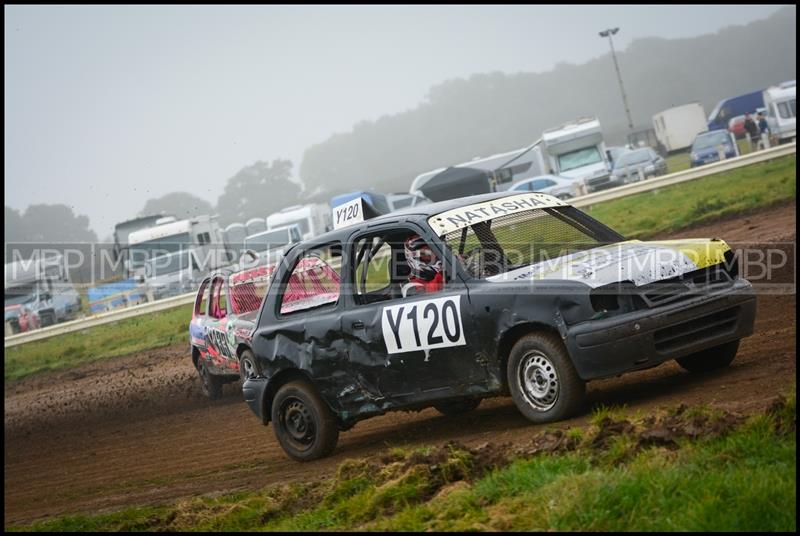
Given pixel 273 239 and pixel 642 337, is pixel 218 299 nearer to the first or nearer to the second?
pixel 642 337

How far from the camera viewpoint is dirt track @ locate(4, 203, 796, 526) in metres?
7.22

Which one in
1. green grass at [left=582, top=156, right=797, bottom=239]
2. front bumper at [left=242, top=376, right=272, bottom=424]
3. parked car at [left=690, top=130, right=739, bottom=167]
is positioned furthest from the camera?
parked car at [left=690, top=130, right=739, bottom=167]

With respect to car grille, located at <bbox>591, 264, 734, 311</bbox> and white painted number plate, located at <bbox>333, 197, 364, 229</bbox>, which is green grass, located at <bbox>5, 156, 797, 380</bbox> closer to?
white painted number plate, located at <bbox>333, 197, 364, 229</bbox>

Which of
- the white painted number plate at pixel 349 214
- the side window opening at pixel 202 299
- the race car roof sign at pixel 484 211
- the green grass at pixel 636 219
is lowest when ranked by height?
the green grass at pixel 636 219

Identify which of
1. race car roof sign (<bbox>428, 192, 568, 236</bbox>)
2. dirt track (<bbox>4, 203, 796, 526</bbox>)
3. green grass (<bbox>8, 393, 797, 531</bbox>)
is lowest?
dirt track (<bbox>4, 203, 796, 526</bbox>)

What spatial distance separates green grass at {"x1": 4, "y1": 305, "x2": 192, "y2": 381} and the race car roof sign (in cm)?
1437

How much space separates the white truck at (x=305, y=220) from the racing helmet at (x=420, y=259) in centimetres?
3126

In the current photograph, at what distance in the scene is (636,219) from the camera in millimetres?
21406

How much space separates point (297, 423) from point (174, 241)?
2841 centimetres

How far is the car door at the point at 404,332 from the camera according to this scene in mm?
7234

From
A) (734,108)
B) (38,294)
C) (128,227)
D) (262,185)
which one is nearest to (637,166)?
(128,227)

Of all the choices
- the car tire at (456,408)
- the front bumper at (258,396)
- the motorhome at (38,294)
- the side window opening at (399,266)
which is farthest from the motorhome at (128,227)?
the side window opening at (399,266)

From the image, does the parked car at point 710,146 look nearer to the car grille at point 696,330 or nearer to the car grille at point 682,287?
the car grille at point 682,287

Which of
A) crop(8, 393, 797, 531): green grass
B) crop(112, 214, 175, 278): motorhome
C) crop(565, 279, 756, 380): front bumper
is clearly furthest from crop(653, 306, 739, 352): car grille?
crop(112, 214, 175, 278): motorhome
